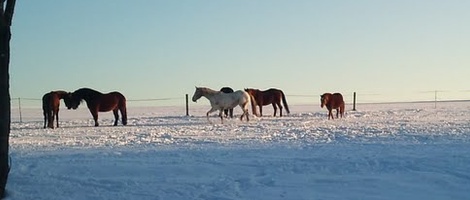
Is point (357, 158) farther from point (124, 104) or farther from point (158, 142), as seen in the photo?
point (124, 104)

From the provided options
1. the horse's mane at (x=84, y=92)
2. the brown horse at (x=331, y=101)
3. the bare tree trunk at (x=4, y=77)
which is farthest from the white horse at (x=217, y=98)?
the bare tree trunk at (x=4, y=77)

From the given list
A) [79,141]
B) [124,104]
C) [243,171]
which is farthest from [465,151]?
[124,104]

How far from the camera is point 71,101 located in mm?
21000

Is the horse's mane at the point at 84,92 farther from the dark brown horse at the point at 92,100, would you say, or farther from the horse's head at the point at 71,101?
the horse's head at the point at 71,101

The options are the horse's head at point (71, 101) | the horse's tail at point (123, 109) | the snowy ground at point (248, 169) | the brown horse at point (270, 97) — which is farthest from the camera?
the brown horse at point (270, 97)

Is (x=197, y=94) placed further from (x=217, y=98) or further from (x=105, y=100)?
(x=105, y=100)

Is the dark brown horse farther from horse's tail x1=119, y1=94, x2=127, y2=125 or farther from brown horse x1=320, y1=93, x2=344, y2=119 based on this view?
brown horse x1=320, y1=93, x2=344, y2=119

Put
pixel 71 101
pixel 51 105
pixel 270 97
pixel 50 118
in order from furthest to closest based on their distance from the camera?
pixel 270 97, pixel 71 101, pixel 51 105, pixel 50 118

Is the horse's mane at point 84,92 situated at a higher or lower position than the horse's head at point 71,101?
higher

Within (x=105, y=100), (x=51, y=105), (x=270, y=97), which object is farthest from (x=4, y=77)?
(x=270, y=97)

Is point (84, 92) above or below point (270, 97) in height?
above

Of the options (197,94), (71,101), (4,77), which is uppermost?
(4,77)

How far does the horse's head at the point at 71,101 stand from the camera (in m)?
21.0

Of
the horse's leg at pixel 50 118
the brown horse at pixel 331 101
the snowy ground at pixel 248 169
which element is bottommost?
the snowy ground at pixel 248 169
